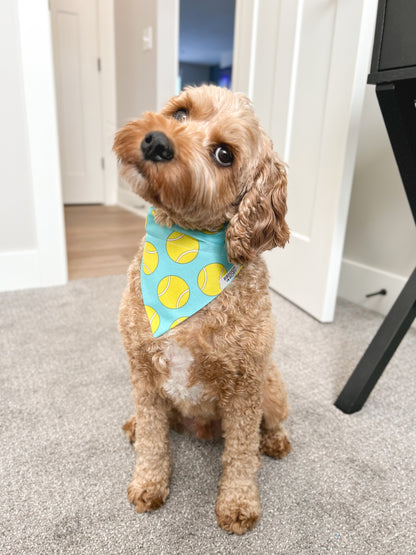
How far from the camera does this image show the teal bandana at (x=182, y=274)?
718 mm

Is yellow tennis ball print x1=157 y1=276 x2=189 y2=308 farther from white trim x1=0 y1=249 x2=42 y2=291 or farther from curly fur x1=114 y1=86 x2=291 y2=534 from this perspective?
white trim x1=0 y1=249 x2=42 y2=291

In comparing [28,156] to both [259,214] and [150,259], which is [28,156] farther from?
[259,214]

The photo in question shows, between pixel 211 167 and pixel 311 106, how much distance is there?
1.23m

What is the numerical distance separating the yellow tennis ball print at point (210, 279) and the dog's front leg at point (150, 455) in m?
0.25

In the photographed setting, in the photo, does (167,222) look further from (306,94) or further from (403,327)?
(306,94)

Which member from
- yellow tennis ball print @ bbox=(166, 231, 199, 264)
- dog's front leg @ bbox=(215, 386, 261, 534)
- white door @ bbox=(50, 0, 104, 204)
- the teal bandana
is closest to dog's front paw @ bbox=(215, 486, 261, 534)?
dog's front leg @ bbox=(215, 386, 261, 534)

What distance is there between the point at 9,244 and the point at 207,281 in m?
1.46

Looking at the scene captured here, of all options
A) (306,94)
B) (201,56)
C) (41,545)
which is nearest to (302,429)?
(41,545)

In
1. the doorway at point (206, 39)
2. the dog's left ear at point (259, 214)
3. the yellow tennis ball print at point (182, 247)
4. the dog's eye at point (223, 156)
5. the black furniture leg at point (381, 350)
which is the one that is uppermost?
the doorway at point (206, 39)

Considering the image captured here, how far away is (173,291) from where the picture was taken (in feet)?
2.40

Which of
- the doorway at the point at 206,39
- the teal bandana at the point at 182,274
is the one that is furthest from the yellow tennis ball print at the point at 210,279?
the doorway at the point at 206,39

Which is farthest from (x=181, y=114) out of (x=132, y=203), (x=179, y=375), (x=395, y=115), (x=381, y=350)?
(x=132, y=203)

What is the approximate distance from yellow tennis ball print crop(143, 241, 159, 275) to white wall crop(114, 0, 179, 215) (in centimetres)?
239

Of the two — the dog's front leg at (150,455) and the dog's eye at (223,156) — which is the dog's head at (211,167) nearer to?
the dog's eye at (223,156)
